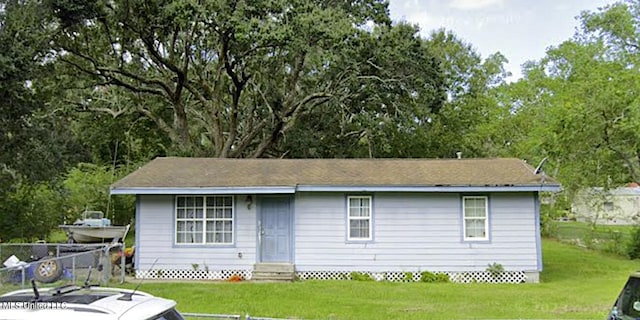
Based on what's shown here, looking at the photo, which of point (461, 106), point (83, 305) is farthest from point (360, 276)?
point (461, 106)

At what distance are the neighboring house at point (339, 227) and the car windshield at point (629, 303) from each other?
9.21 meters

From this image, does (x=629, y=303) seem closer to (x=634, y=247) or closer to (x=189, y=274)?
(x=189, y=274)

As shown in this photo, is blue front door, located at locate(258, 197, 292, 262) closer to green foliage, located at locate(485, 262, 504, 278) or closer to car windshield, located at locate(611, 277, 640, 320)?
green foliage, located at locate(485, 262, 504, 278)

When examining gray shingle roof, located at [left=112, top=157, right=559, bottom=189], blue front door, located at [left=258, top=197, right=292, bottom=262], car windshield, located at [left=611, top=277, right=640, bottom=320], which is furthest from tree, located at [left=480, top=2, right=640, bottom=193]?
car windshield, located at [left=611, top=277, right=640, bottom=320]

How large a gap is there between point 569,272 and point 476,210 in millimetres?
4254

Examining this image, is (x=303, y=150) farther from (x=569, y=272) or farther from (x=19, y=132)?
(x=569, y=272)

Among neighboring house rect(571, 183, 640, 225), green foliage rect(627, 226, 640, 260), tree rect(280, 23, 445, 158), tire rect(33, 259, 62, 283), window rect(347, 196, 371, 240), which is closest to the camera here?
tire rect(33, 259, 62, 283)

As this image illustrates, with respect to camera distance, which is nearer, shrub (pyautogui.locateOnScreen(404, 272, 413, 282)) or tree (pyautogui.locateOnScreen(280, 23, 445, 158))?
shrub (pyautogui.locateOnScreen(404, 272, 413, 282))

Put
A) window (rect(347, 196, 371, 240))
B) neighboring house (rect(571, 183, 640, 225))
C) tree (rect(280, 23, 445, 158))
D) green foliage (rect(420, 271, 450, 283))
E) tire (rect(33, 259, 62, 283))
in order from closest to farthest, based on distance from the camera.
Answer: tire (rect(33, 259, 62, 283)) < green foliage (rect(420, 271, 450, 283)) < window (rect(347, 196, 371, 240)) < tree (rect(280, 23, 445, 158)) < neighboring house (rect(571, 183, 640, 225))

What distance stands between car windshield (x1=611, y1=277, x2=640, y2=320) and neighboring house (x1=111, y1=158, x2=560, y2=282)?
9.21 metres

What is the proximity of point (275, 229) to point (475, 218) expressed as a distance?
17.4 ft

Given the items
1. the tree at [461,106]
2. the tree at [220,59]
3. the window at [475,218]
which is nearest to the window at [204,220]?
the window at [475,218]

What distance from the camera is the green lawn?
9602 mm

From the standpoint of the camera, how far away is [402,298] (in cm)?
1138
